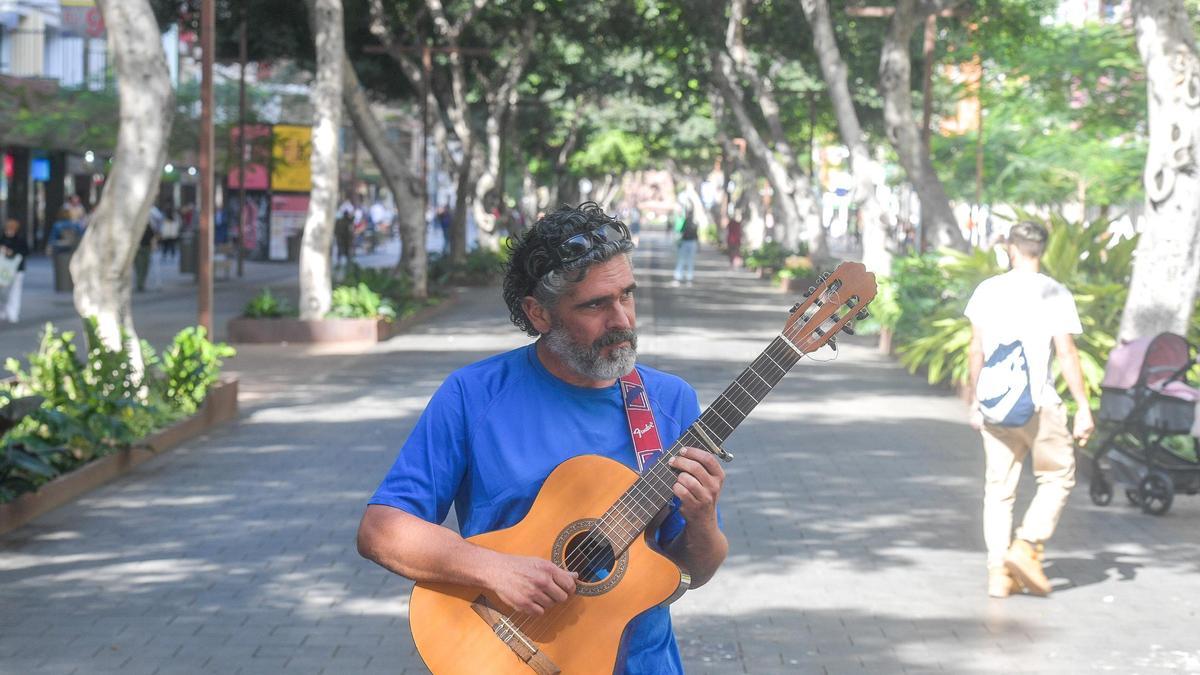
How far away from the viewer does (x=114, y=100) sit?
115 ft

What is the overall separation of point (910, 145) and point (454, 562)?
19483mm

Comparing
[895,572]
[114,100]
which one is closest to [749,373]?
[895,572]

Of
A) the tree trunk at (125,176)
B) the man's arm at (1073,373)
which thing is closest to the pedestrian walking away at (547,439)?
the man's arm at (1073,373)

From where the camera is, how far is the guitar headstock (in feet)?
10.9

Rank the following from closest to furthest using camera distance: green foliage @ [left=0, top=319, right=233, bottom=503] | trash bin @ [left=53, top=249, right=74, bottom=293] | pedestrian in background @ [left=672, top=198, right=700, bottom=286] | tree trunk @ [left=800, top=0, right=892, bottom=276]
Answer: green foliage @ [left=0, top=319, right=233, bottom=503]
tree trunk @ [left=800, top=0, right=892, bottom=276]
trash bin @ [left=53, top=249, right=74, bottom=293]
pedestrian in background @ [left=672, top=198, right=700, bottom=286]

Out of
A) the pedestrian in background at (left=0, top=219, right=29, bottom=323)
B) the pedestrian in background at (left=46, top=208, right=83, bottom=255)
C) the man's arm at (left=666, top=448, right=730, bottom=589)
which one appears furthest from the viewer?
the pedestrian in background at (left=46, top=208, right=83, bottom=255)

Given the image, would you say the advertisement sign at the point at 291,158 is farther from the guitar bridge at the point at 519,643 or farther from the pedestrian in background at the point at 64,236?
the guitar bridge at the point at 519,643

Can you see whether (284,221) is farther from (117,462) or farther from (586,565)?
(586,565)

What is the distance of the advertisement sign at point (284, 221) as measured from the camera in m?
45.9

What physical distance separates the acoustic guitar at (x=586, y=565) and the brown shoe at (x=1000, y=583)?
16.1ft

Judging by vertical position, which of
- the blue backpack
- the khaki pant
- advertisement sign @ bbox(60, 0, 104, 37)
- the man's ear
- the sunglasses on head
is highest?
advertisement sign @ bbox(60, 0, 104, 37)

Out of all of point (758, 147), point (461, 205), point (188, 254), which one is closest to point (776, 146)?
point (758, 147)

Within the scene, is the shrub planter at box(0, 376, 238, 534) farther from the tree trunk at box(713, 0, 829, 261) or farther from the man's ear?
the tree trunk at box(713, 0, 829, 261)

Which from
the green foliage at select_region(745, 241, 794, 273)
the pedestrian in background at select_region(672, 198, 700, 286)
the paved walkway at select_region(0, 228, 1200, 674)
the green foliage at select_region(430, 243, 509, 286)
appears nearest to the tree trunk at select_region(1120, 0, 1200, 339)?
the paved walkway at select_region(0, 228, 1200, 674)
